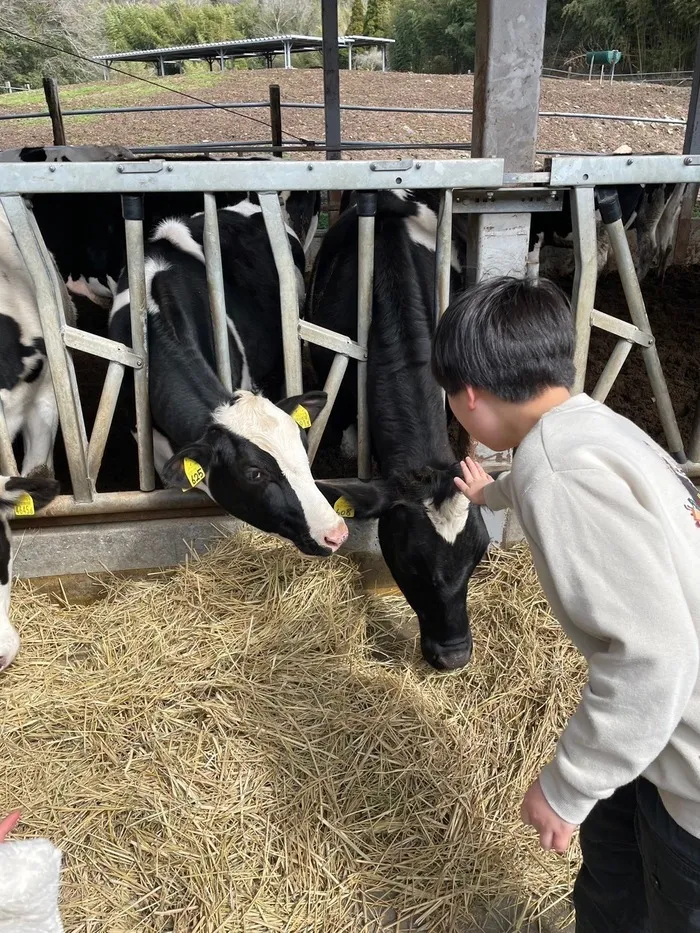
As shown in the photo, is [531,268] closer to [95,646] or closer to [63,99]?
[95,646]

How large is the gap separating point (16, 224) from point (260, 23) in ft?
176

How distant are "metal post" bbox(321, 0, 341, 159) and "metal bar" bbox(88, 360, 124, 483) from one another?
441 cm

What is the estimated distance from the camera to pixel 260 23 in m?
48.2

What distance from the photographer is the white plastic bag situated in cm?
137

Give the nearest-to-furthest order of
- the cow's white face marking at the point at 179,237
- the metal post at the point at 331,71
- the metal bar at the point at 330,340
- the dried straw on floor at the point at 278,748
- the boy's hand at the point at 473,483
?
1. the boy's hand at the point at 473,483
2. the dried straw on floor at the point at 278,748
3. the metal bar at the point at 330,340
4. the cow's white face marking at the point at 179,237
5. the metal post at the point at 331,71

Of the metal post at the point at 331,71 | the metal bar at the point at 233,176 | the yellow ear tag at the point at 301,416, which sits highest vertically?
the metal post at the point at 331,71

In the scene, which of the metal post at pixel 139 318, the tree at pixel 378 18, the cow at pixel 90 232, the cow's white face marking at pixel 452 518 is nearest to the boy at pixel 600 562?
the cow's white face marking at pixel 452 518

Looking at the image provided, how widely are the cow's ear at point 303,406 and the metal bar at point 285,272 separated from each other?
0.63ft

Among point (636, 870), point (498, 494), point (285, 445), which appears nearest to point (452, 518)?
point (285, 445)

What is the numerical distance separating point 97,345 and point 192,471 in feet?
2.09

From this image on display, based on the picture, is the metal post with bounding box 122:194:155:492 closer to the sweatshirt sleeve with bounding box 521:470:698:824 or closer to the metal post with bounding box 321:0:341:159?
the sweatshirt sleeve with bounding box 521:470:698:824

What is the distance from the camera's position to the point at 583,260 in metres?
2.82

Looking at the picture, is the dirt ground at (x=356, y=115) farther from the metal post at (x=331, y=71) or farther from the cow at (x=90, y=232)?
the cow at (x=90, y=232)

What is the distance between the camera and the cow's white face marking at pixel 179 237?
11.9 feet
